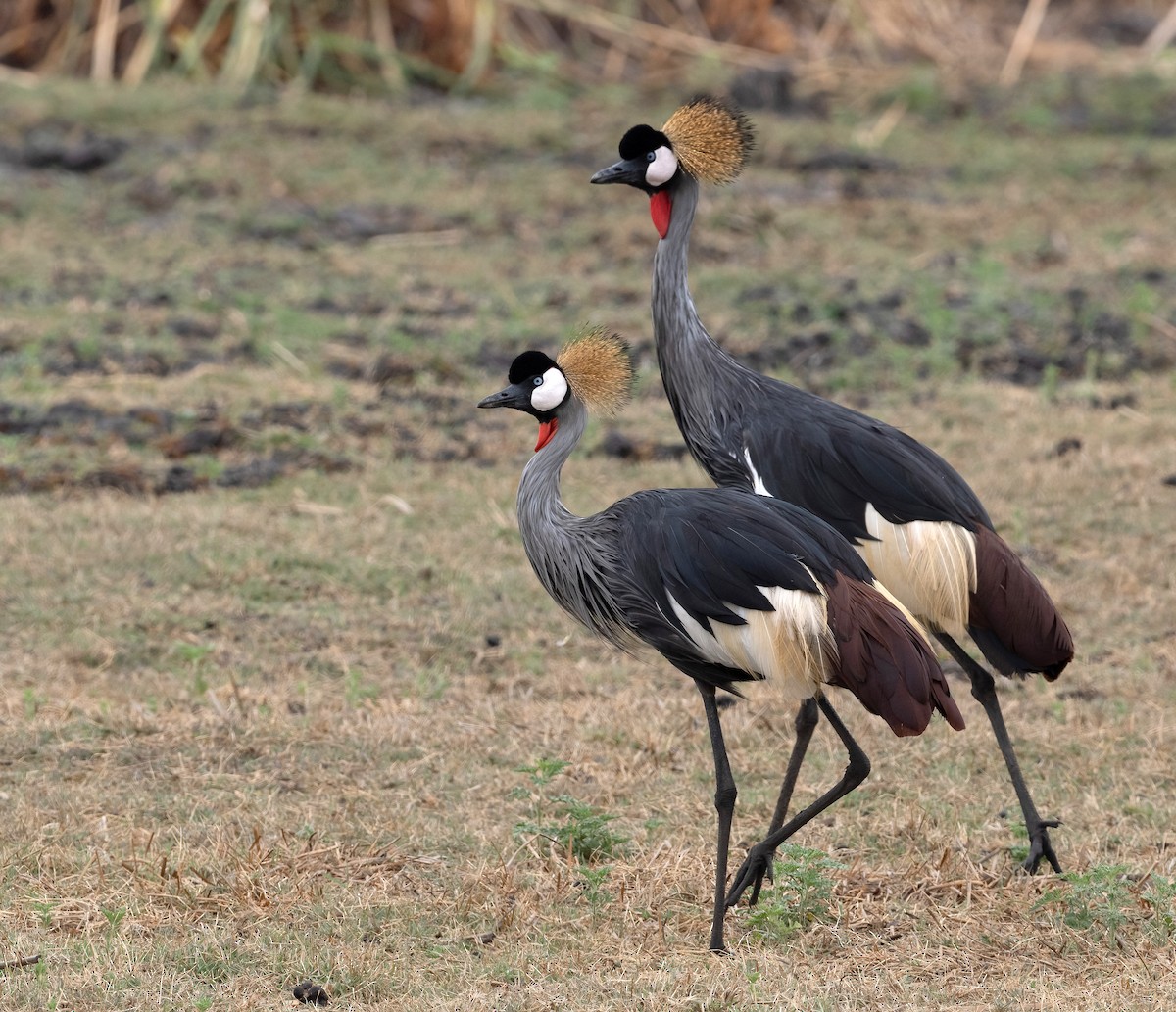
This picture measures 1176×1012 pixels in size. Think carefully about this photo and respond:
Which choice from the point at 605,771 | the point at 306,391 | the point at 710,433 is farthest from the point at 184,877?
the point at 306,391

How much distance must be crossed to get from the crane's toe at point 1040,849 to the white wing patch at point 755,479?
3.95ft

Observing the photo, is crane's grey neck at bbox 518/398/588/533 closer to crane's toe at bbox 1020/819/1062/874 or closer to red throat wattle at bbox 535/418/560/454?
red throat wattle at bbox 535/418/560/454

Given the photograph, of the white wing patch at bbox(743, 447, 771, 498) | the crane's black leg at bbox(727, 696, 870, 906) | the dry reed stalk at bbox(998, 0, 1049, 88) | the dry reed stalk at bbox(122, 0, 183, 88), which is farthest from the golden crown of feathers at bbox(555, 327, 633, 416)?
the dry reed stalk at bbox(998, 0, 1049, 88)

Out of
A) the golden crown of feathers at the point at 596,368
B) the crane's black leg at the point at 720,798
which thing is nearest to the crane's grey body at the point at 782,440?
the golden crown of feathers at the point at 596,368

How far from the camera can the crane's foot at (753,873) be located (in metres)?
4.65

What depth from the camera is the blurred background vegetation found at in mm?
14430

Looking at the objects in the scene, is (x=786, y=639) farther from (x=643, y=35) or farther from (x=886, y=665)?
(x=643, y=35)

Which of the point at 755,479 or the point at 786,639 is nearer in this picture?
the point at 786,639

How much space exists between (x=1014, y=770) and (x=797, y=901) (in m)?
0.87

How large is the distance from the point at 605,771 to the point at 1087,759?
5.14ft

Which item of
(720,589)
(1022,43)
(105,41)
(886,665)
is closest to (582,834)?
(720,589)

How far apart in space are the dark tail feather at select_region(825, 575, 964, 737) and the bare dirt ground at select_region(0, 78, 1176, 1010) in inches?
20.5

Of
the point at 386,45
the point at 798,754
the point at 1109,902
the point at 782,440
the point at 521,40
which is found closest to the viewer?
the point at 1109,902

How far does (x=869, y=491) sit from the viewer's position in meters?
5.07
